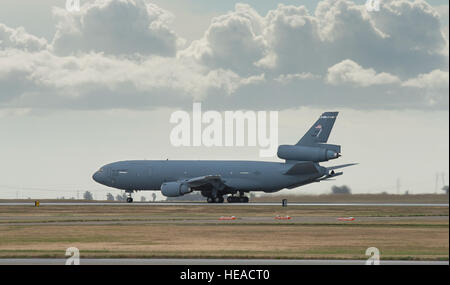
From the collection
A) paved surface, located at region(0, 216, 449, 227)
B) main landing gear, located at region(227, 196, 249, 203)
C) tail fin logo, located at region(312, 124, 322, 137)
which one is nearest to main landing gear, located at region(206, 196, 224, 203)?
main landing gear, located at region(227, 196, 249, 203)

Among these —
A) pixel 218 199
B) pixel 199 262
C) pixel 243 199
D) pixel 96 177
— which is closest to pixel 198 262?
pixel 199 262

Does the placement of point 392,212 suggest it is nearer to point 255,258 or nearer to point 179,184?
point 179,184

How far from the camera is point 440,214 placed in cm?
7950

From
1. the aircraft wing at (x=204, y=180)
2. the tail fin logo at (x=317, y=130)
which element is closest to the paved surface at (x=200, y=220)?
the aircraft wing at (x=204, y=180)

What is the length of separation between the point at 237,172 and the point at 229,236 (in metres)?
53.7

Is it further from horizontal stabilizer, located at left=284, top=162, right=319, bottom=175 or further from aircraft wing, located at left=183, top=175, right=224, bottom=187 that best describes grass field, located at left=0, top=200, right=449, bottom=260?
aircraft wing, located at left=183, top=175, right=224, bottom=187

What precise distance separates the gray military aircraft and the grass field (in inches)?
999

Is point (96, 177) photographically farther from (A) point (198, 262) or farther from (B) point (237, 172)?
(A) point (198, 262)

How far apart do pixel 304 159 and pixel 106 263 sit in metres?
69.9

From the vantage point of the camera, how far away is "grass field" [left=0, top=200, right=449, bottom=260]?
42250mm

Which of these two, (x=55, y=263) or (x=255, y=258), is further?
(x=255, y=258)

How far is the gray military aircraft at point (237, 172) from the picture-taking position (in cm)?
10338

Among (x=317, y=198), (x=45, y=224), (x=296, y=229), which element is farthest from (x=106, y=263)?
(x=317, y=198)

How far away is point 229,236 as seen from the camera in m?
52.8
